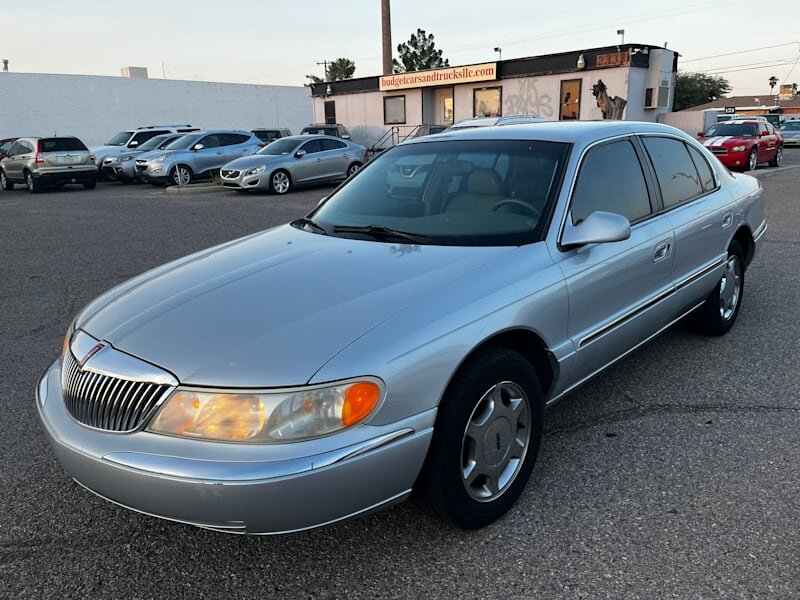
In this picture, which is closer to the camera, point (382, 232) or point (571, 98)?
point (382, 232)

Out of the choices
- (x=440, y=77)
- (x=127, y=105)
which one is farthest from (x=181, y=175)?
(x=127, y=105)

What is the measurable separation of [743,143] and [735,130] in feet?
4.27

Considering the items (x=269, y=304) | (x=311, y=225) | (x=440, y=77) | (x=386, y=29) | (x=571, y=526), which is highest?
(x=386, y=29)

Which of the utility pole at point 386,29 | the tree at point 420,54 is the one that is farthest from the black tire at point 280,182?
the tree at point 420,54

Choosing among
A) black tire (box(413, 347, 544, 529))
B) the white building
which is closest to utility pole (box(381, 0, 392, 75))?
the white building

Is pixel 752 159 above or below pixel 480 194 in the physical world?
below

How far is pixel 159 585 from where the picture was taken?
2.39 m

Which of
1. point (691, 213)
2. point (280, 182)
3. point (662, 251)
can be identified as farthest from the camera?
point (280, 182)

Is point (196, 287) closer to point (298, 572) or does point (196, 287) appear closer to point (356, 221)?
point (356, 221)

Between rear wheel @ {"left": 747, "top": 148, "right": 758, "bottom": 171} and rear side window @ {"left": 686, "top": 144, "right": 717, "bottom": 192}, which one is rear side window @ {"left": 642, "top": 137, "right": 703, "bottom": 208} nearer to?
rear side window @ {"left": 686, "top": 144, "right": 717, "bottom": 192}

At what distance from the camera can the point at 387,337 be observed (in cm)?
224

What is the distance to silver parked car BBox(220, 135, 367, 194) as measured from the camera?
16.1m

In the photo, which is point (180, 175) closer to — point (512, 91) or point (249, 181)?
point (249, 181)

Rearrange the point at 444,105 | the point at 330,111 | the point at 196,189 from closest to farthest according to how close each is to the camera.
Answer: the point at 196,189, the point at 444,105, the point at 330,111
